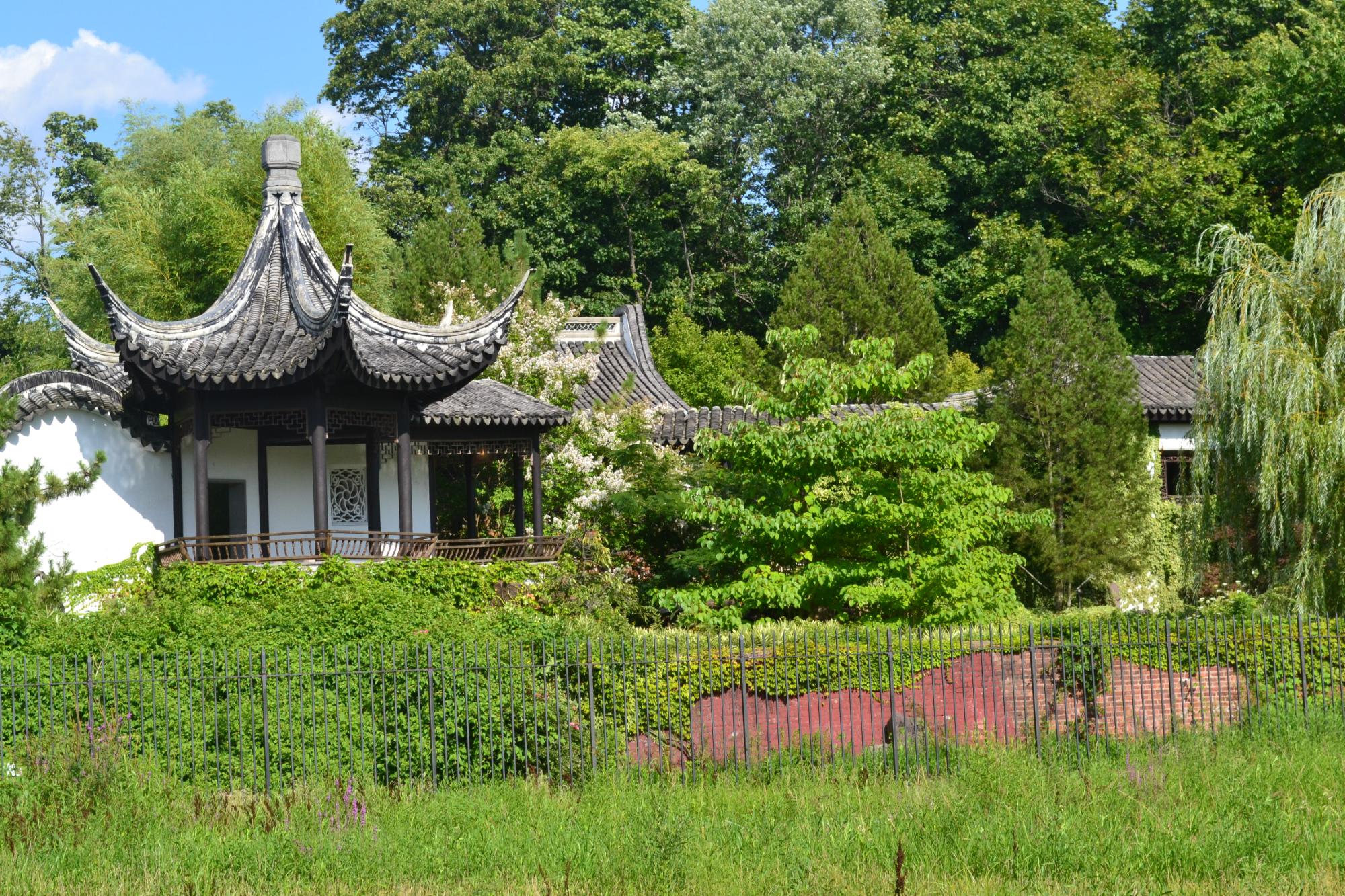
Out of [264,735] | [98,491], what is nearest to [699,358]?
[98,491]

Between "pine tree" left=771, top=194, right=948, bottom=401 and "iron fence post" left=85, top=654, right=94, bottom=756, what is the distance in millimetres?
19790

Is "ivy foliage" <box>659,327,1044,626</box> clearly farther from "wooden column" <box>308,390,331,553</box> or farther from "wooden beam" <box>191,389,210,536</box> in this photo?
"wooden beam" <box>191,389,210,536</box>

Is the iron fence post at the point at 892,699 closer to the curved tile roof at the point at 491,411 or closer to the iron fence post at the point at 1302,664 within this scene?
the iron fence post at the point at 1302,664

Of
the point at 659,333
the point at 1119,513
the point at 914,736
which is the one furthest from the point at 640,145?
the point at 914,736

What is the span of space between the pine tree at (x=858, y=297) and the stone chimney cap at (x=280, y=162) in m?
12.7

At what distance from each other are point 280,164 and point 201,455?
519 cm

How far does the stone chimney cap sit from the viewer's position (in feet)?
65.7

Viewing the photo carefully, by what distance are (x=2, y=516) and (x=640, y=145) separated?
28.6 m

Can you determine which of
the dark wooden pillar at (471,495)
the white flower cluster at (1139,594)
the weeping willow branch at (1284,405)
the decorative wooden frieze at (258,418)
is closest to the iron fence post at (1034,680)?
the weeping willow branch at (1284,405)

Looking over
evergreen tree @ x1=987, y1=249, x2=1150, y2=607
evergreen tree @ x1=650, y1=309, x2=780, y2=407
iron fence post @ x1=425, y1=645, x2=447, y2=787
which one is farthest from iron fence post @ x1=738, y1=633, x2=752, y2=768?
evergreen tree @ x1=650, y1=309, x2=780, y2=407

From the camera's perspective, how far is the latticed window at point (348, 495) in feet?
63.1

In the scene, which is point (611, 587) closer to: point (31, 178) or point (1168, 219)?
point (1168, 219)

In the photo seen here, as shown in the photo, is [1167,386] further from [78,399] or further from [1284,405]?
[78,399]

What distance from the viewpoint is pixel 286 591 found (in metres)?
16.0
